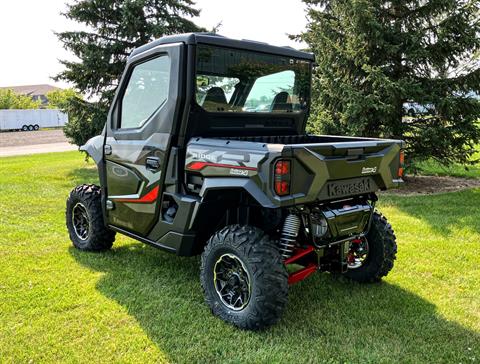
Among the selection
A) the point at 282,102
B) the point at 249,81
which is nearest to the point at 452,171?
the point at 282,102

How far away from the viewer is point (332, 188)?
134 inches

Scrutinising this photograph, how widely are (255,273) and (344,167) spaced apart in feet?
3.42

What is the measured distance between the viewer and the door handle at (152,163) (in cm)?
395

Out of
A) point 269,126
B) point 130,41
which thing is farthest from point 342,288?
point 130,41

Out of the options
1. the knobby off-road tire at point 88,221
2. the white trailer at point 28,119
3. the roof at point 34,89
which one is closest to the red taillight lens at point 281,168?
the knobby off-road tire at point 88,221

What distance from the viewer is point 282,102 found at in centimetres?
443

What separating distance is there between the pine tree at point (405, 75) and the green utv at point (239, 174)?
15.5 ft

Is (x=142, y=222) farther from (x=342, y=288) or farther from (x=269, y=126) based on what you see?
(x=342, y=288)

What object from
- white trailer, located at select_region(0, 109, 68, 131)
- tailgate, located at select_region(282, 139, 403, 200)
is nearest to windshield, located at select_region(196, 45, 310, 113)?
tailgate, located at select_region(282, 139, 403, 200)

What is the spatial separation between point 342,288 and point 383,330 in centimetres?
84

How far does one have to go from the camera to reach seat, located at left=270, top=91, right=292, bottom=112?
14.4ft

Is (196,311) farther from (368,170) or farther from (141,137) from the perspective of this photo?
(368,170)

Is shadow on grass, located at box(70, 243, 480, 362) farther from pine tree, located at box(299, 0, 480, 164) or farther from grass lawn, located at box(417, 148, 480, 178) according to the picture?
grass lawn, located at box(417, 148, 480, 178)

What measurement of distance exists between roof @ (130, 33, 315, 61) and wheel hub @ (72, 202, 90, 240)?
2027 mm
